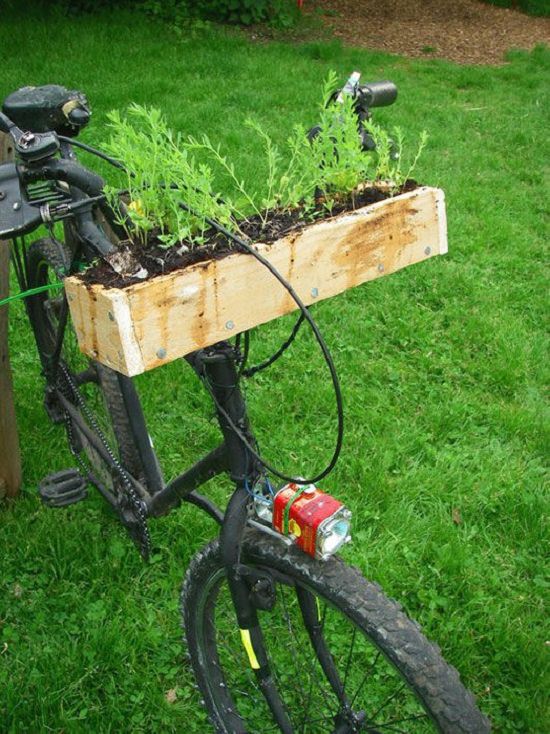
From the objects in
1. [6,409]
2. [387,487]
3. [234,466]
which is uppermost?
[234,466]

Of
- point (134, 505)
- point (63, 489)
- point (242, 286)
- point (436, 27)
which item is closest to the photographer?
point (242, 286)

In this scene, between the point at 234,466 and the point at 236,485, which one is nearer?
the point at 234,466

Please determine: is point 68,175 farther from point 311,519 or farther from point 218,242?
point 311,519

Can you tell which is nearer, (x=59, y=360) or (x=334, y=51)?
(x=59, y=360)

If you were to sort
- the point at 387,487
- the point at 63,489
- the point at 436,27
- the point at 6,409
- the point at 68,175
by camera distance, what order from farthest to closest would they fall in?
the point at 436,27
the point at 387,487
the point at 6,409
the point at 63,489
the point at 68,175

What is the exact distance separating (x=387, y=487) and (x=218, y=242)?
6.11ft

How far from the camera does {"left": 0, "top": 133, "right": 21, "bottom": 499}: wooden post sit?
2754 millimetres

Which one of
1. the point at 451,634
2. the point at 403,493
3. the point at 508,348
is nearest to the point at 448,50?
the point at 508,348

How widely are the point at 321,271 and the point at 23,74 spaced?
21.5ft

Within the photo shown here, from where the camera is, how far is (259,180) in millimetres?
5508

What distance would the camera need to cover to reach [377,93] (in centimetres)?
213

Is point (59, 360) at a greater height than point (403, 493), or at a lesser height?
greater

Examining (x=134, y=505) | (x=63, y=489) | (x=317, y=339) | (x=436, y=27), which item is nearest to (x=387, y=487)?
(x=134, y=505)

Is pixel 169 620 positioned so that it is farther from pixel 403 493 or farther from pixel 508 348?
pixel 508 348
